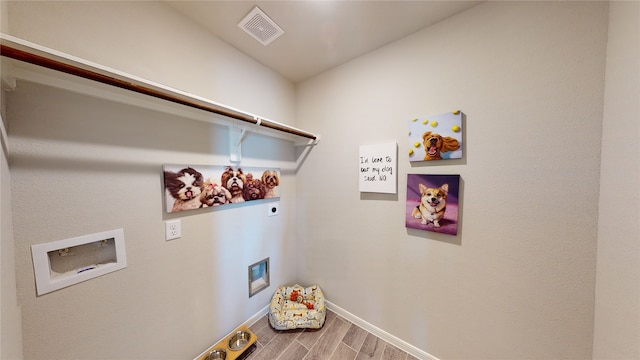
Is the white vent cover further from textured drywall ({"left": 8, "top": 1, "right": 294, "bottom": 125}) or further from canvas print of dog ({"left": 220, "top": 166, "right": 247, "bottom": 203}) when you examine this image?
canvas print of dog ({"left": 220, "top": 166, "right": 247, "bottom": 203})

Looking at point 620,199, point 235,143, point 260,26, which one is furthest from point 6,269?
point 620,199

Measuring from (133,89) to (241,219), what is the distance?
3.09 feet

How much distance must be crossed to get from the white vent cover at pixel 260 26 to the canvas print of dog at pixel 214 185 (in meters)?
0.88

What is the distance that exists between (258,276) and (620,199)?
2010mm

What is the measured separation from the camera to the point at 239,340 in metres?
1.32

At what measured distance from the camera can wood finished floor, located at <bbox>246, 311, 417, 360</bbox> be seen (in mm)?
1238

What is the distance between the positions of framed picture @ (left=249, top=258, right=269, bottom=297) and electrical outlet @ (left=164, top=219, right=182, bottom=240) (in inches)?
24.8


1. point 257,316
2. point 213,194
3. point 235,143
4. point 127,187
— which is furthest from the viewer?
point 257,316

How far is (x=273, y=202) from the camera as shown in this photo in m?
1.62

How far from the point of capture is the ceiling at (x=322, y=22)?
0.98 m

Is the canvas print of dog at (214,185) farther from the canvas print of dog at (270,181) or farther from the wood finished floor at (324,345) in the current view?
the wood finished floor at (324,345)

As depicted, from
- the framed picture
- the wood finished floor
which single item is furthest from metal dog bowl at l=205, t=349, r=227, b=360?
the framed picture

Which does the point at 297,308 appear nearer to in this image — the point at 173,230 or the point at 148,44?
the point at 173,230

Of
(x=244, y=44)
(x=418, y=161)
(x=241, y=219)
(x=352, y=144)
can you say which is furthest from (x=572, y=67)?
(x=241, y=219)
